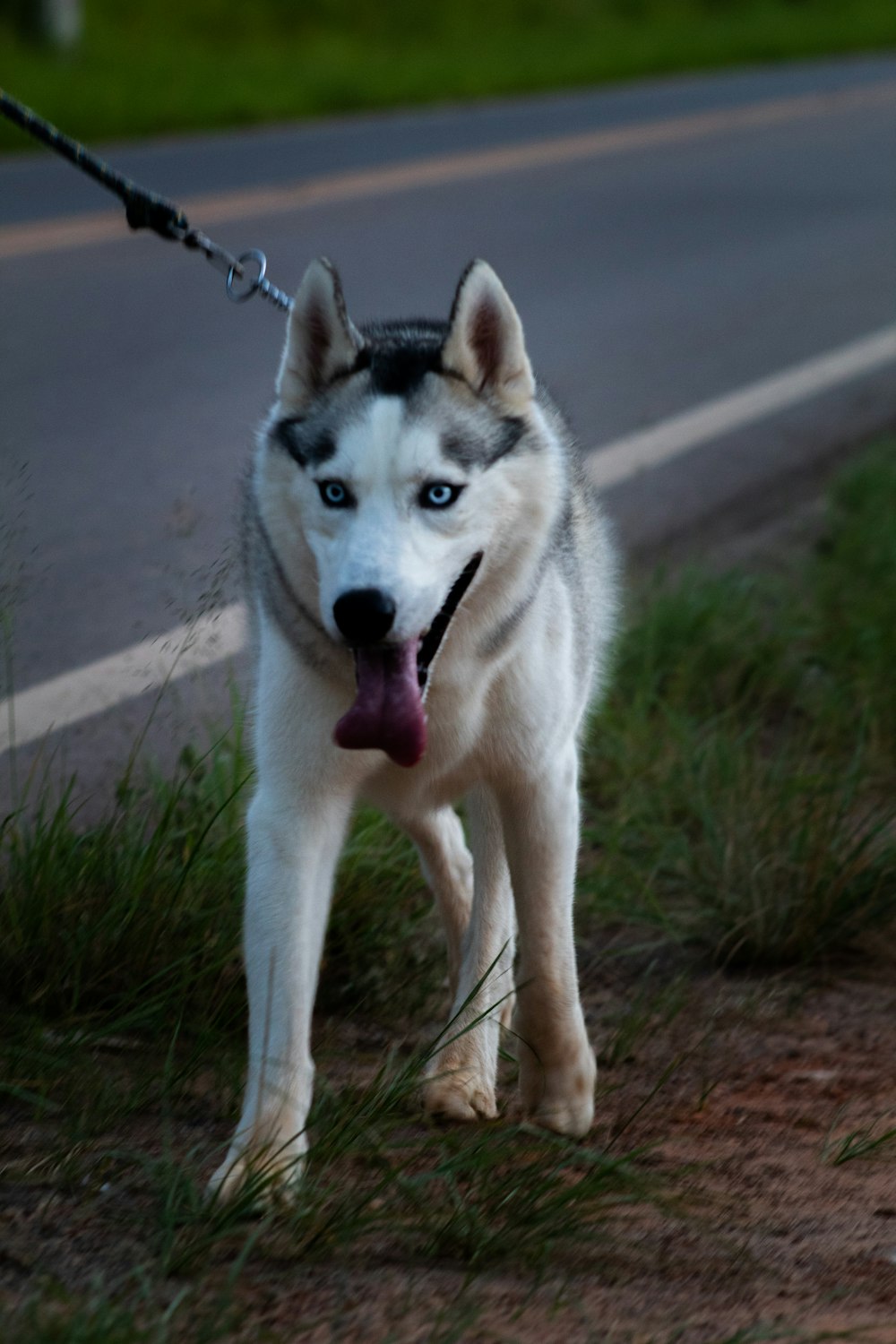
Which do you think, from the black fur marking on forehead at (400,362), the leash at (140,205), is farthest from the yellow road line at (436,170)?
the black fur marking on forehead at (400,362)

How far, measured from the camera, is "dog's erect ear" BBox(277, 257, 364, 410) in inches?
113

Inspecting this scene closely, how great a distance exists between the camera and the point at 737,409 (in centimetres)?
764

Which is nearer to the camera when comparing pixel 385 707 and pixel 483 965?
pixel 385 707

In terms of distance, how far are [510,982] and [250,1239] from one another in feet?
3.59

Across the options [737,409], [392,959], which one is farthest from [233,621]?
[737,409]

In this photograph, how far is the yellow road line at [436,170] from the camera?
34.7 ft

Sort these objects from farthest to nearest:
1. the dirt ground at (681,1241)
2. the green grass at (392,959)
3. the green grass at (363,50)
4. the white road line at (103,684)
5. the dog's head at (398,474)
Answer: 1. the green grass at (363,50)
2. the white road line at (103,684)
3. the dog's head at (398,474)
4. the green grass at (392,959)
5. the dirt ground at (681,1241)

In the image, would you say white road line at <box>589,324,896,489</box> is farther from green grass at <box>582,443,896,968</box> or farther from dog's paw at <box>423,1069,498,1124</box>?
dog's paw at <box>423,1069,498,1124</box>

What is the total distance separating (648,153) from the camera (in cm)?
1441

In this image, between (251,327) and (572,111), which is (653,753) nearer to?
(251,327)

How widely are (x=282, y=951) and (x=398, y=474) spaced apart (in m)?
0.75

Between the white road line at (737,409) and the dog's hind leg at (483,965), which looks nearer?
the dog's hind leg at (483,965)

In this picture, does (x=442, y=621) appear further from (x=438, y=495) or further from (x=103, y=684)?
(x=103, y=684)

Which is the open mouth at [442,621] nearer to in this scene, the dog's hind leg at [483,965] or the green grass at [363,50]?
the dog's hind leg at [483,965]
